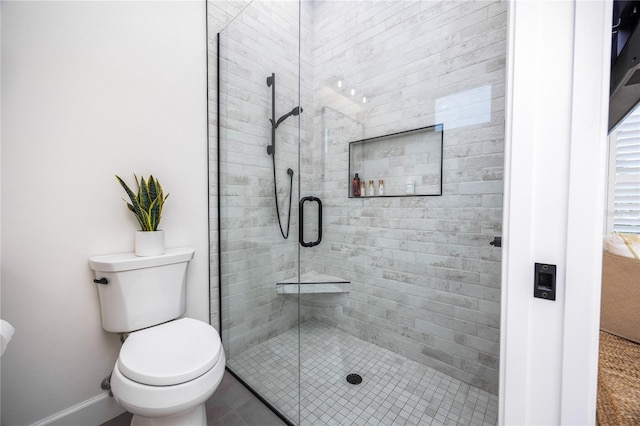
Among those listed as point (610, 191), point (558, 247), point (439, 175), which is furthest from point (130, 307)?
point (439, 175)

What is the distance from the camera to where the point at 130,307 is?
1.28m

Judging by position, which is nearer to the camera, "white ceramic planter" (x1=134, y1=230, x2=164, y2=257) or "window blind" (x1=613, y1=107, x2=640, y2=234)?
"window blind" (x1=613, y1=107, x2=640, y2=234)

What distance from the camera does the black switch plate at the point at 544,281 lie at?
54 cm

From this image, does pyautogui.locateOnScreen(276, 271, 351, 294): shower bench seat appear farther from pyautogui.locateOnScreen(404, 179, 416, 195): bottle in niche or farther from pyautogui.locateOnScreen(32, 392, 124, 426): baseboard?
pyautogui.locateOnScreen(32, 392, 124, 426): baseboard

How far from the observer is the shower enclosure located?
1.51m

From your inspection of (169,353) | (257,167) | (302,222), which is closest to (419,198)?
(302,222)

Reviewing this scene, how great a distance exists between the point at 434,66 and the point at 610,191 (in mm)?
1440

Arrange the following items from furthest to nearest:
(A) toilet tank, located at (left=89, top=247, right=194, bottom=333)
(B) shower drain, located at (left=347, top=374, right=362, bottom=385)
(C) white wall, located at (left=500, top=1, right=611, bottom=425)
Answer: (B) shower drain, located at (left=347, top=374, right=362, bottom=385) < (A) toilet tank, located at (left=89, top=247, right=194, bottom=333) < (C) white wall, located at (left=500, top=1, right=611, bottom=425)

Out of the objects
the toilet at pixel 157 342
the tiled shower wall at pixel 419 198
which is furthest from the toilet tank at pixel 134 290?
the tiled shower wall at pixel 419 198

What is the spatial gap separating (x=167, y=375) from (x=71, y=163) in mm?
1080

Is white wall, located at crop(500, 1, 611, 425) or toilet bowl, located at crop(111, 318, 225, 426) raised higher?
white wall, located at crop(500, 1, 611, 425)

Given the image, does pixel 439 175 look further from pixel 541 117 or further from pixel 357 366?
pixel 357 366

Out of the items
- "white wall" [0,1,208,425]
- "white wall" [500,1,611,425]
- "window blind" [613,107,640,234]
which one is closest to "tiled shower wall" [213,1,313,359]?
"white wall" [0,1,208,425]

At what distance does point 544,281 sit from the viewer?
0.55 metres
